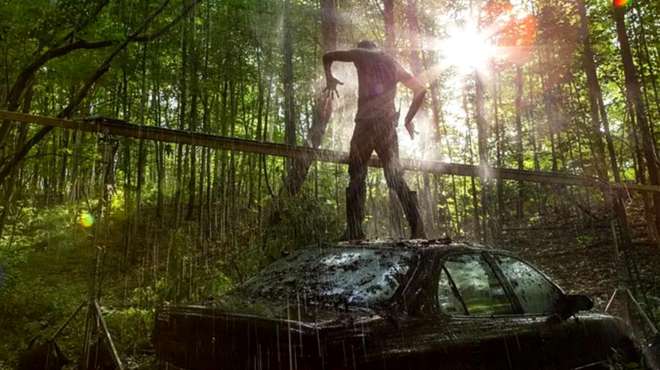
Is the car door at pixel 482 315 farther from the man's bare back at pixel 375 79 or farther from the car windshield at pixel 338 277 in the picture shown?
the man's bare back at pixel 375 79

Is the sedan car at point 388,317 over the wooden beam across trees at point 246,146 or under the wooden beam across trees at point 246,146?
under

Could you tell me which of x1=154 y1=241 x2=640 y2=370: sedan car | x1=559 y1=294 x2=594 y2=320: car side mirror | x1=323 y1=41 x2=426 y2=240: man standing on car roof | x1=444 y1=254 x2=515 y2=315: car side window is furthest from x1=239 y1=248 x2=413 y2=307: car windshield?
x1=323 y1=41 x2=426 y2=240: man standing on car roof

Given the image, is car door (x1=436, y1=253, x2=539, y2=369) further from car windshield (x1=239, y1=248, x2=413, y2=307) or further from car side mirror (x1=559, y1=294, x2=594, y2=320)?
car side mirror (x1=559, y1=294, x2=594, y2=320)

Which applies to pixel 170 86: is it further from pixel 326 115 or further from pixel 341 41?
pixel 326 115

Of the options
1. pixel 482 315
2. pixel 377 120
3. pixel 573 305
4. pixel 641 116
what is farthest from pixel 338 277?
pixel 641 116

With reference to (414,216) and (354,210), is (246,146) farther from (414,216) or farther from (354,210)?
(414,216)

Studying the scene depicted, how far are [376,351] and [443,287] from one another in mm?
726

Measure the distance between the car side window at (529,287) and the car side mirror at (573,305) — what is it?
84mm

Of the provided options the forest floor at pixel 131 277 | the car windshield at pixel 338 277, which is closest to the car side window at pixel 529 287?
the car windshield at pixel 338 277

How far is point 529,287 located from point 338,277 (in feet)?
5.10

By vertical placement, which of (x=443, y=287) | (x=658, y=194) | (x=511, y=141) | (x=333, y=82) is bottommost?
(x=443, y=287)

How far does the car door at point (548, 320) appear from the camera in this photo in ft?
10.5

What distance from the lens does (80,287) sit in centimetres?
1079

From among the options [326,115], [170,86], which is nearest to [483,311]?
[326,115]
